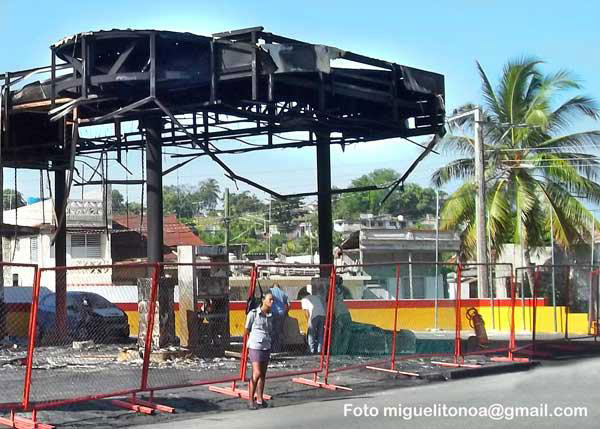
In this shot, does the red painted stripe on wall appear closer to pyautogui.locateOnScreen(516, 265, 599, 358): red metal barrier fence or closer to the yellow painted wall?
the yellow painted wall

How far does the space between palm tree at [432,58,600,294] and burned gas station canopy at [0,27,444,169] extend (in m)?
15.9

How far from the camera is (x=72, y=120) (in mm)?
22734

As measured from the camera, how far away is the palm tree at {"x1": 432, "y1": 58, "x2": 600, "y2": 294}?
126ft

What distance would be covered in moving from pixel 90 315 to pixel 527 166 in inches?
837

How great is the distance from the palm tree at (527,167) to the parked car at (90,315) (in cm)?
1859

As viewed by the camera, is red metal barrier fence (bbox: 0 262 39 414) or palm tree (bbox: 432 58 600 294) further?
palm tree (bbox: 432 58 600 294)

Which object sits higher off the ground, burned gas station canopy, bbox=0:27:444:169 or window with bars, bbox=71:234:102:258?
burned gas station canopy, bbox=0:27:444:169

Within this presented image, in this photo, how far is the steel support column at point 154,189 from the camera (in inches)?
806

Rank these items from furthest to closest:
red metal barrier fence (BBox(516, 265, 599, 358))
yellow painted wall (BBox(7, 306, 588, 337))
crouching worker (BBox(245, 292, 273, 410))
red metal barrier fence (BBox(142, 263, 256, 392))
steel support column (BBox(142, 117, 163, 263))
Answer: yellow painted wall (BBox(7, 306, 588, 337)), red metal barrier fence (BBox(516, 265, 599, 358)), steel support column (BBox(142, 117, 163, 263)), red metal barrier fence (BBox(142, 263, 256, 392)), crouching worker (BBox(245, 292, 273, 410))

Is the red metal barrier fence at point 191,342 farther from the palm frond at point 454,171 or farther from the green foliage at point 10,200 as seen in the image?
the green foliage at point 10,200


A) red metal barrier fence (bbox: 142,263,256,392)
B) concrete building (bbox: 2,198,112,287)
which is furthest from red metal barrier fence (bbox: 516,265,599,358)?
concrete building (bbox: 2,198,112,287)

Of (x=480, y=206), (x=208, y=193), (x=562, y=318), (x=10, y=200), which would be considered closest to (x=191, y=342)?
(x=562, y=318)

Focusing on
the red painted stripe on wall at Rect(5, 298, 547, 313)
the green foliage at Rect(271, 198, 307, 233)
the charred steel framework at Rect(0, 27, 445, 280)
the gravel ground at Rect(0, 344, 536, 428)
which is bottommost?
the gravel ground at Rect(0, 344, 536, 428)

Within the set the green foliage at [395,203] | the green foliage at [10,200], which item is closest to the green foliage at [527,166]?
the green foliage at [10,200]
